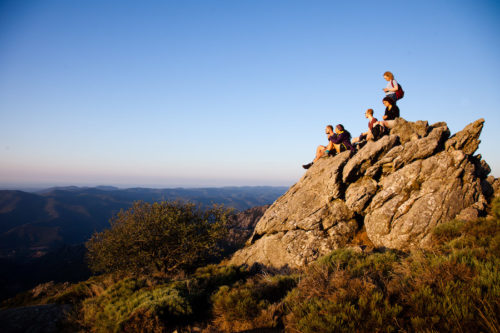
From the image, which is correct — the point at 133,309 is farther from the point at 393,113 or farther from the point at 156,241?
the point at 393,113

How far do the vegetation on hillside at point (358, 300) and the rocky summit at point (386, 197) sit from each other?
1.20 m

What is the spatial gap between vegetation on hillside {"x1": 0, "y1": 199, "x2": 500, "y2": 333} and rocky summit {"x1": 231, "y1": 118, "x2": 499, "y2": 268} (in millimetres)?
1197

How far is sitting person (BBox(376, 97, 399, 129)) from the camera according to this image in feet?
46.7

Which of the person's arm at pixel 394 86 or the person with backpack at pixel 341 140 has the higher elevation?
the person's arm at pixel 394 86

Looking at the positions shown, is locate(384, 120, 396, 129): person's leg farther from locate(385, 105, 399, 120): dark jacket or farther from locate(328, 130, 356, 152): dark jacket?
locate(328, 130, 356, 152): dark jacket

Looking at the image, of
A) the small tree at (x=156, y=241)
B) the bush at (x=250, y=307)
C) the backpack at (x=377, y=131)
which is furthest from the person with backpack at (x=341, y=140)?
the small tree at (x=156, y=241)

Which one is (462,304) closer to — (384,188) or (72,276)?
(384,188)

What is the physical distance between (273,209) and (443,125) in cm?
1264

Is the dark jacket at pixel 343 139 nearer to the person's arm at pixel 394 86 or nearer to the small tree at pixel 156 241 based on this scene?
→ the person's arm at pixel 394 86

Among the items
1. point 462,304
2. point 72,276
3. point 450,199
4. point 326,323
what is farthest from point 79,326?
point 72,276

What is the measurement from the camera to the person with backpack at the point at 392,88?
13.6 meters

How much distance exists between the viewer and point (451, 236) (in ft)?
27.8

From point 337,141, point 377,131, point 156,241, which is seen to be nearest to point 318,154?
point 337,141

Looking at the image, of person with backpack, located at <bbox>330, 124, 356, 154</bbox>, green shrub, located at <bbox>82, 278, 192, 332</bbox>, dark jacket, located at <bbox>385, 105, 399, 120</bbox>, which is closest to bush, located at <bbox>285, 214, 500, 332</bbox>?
green shrub, located at <bbox>82, 278, 192, 332</bbox>
